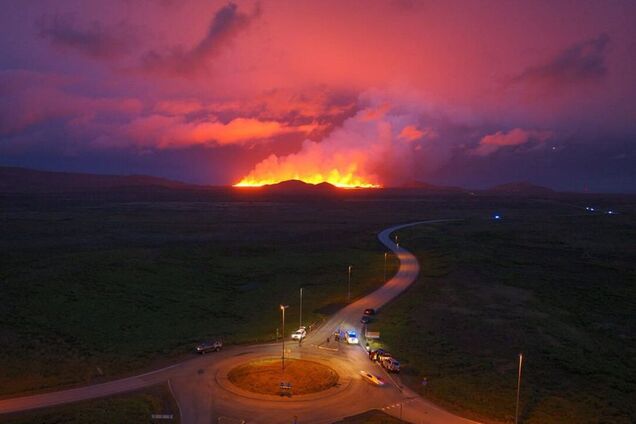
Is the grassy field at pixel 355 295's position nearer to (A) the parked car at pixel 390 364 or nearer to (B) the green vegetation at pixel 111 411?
(A) the parked car at pixel 390 364

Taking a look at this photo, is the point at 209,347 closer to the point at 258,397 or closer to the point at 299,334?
the point at 299,334

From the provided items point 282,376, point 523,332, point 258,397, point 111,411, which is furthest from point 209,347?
point 523,332

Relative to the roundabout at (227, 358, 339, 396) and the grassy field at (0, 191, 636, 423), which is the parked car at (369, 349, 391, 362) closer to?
the grassy field at (0, 191, 636, 423)

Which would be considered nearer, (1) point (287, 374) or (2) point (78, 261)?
(1) point (287, 374)

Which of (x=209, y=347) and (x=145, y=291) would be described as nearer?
(x=209, y=347)

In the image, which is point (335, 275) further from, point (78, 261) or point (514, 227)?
point (514, 227)

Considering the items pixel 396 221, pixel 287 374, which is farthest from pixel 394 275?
pixel 396 221
